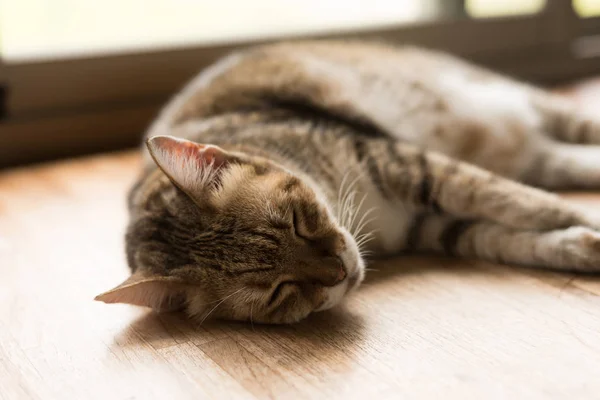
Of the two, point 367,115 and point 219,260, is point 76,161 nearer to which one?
point 367,115

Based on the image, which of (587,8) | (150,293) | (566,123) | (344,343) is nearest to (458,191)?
(344,343)

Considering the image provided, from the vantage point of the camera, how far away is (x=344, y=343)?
155cm

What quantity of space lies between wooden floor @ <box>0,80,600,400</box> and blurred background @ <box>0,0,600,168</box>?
1.46 meters

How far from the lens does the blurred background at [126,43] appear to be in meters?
3.32

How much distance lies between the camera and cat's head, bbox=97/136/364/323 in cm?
157

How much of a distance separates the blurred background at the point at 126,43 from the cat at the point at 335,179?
986 millimetres

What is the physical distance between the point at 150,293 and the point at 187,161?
12.7 inches

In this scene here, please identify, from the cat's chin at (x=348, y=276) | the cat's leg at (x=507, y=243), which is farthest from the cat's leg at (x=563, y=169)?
the cat's chin at (x=348, y=276)

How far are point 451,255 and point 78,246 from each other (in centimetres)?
121

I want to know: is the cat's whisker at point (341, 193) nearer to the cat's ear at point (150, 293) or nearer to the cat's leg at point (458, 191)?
the cat's leg at point (458, 191)

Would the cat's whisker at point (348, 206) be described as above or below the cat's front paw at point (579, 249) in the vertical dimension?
below

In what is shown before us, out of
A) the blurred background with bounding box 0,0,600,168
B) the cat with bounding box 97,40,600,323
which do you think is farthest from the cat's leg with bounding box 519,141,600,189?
the blurred background with bounding box 0,0,600,168

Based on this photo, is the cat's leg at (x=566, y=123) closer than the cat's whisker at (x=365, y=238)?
No

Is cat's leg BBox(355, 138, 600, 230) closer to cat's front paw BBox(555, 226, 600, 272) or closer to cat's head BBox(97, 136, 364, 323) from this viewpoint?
cat's front paw BBox(555, 226, 600, 272)
